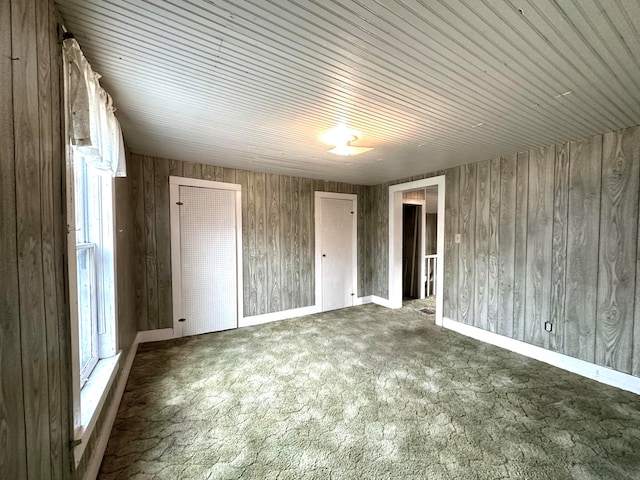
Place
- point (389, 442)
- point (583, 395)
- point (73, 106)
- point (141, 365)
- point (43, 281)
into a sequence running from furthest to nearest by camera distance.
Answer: point (141, 365) → point (583, 395) → point (389, 442) → point (73, 106) → point (43, 281)

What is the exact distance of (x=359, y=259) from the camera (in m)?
4.96

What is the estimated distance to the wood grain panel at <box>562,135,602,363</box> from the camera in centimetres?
246

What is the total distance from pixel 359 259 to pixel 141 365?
3.52 meters

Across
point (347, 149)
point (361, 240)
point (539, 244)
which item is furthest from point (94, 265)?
point (539, 244)

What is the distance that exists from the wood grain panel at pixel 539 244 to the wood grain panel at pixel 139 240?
4.41m

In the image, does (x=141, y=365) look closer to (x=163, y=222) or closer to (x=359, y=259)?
(x=163, y=222)

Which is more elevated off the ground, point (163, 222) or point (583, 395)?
point (163, 222)

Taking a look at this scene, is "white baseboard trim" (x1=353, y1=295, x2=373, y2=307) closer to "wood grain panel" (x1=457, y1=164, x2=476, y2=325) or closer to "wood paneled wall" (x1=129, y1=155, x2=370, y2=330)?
"wood paneled wall" (x1=129, y1=155, x2=370, y2=330)

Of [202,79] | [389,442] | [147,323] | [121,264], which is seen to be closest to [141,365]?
[147,323]

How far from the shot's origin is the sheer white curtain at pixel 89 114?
1.23 meters

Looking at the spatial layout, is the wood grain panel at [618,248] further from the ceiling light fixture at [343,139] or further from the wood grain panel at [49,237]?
the wood grain panel at [49,237]

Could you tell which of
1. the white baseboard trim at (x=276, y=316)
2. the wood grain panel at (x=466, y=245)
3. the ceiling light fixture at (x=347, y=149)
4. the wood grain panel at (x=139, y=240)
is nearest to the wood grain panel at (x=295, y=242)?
the white baseboard trim at (x=276, y=316)

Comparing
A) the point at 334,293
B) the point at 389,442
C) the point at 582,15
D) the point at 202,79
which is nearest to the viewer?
the point at 582,15

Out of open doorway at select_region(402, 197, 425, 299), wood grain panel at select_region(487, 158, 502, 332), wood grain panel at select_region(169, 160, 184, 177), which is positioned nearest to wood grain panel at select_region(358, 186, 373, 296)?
open doorway at select_region(402, 197, 425, 299)
